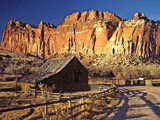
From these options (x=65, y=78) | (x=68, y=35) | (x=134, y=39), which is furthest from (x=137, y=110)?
(x=68, y=35)

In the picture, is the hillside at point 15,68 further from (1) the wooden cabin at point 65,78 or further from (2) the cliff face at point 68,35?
(2) the cliff face at point 68,35

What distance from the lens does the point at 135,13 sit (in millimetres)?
122438

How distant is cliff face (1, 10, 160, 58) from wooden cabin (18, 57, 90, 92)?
57.5 m

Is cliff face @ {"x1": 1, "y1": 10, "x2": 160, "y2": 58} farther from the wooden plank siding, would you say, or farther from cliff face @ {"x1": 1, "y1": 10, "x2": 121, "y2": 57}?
the wooden plank siding

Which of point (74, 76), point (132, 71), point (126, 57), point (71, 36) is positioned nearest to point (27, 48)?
point (71, 36)

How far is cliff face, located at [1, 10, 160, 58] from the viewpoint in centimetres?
7981

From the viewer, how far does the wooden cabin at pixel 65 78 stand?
66.2 feet

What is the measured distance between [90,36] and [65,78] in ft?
246

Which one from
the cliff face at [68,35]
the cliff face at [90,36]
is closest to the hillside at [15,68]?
the cliff face at [90,36]

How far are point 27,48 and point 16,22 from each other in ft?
106

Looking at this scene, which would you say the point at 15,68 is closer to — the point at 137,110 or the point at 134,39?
the point at 137,110

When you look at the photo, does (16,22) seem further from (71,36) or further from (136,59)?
(136,59)

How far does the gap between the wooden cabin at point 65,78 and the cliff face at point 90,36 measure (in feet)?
189

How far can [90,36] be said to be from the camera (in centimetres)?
9425
